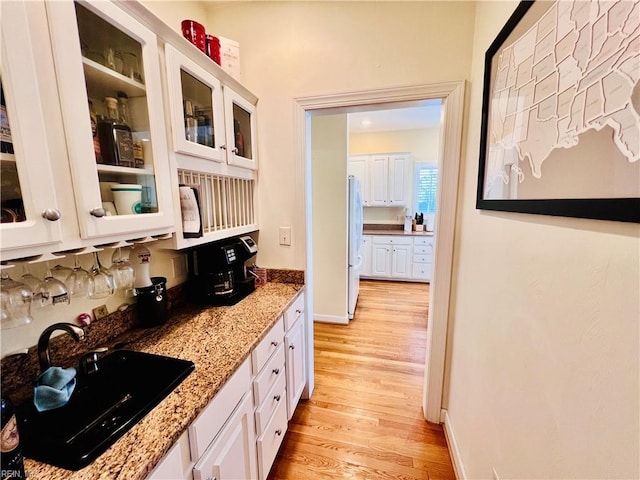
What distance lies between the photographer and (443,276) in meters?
→ 1.59

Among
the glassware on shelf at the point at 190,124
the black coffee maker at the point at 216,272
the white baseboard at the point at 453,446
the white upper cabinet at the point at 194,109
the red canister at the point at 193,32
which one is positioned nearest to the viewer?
the white upper cabinet at the point at 194,109

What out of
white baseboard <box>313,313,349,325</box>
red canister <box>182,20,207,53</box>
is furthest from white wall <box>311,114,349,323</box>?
red canister <box>182,20,207,53</box>

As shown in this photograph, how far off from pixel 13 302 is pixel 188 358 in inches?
20.6

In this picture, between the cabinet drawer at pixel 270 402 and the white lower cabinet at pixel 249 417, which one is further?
the cabinet drawer at pixel 270 402

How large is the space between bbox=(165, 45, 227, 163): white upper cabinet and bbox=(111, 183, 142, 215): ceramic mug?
23cm

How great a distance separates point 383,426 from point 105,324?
171 cm

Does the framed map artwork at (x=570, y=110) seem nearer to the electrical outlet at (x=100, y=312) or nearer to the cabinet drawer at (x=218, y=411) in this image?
the cabinet drawer at (x=218, y=411)

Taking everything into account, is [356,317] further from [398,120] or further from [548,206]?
[398,120]

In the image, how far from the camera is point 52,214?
67cm

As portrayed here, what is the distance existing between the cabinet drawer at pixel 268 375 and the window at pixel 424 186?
4053 mm

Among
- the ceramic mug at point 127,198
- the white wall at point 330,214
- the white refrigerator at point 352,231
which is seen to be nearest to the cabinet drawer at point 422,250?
the white refrigerator at point 352,231

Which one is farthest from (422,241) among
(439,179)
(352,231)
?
(439,179)

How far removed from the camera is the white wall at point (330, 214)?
2.72m

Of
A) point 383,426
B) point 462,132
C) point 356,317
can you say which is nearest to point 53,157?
point 462,132
